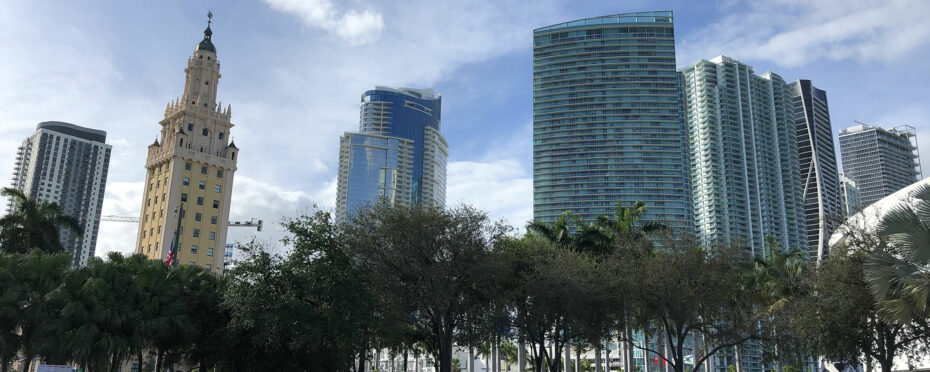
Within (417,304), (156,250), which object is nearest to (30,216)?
(417,304)

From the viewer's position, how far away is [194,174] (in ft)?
277

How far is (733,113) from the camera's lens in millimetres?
190125

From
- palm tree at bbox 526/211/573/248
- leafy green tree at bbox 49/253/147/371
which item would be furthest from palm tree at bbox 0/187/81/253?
palm tree at bbox 526/211/573/248

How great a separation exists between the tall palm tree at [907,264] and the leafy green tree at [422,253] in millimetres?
18405

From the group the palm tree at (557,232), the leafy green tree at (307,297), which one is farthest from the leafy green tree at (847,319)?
the leafy green tree at (307,297)

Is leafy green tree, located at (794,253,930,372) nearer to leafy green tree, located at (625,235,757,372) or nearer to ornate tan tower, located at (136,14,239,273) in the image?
leafy green tree, located at (625,235,757,372)

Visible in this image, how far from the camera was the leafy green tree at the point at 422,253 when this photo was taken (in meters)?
34.7

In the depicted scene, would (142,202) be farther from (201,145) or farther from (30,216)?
(30,216)

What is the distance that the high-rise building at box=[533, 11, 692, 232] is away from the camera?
160m

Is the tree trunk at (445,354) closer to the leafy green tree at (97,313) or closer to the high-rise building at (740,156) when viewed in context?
the leafy green tree at (97,313)

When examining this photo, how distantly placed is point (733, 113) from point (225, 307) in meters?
179

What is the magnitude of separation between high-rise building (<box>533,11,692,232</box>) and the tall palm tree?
138m

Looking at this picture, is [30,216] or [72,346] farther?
[30,216]

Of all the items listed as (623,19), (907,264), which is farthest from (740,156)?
(907,264)
